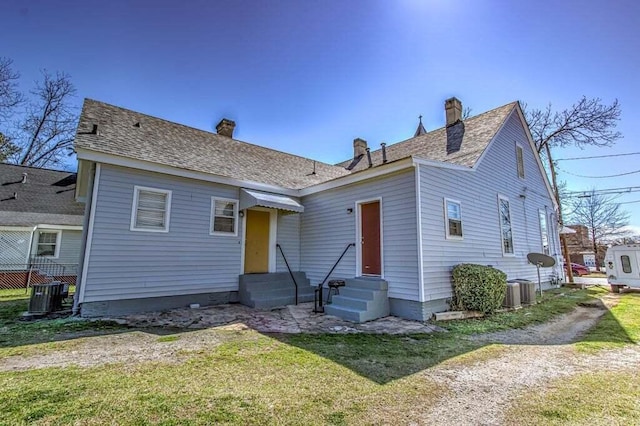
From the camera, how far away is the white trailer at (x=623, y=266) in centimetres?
1240

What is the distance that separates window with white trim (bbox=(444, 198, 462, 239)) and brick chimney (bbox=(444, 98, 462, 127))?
554 centimetres

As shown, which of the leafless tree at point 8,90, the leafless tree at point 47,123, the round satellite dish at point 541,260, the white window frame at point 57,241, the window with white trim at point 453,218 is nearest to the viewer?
the window with white trim at point 453,218

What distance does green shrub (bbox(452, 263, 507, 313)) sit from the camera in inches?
293

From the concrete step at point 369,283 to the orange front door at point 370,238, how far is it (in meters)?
0.35

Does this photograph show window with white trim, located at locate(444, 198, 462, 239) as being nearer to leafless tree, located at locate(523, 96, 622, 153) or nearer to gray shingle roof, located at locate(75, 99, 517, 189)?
gray shingle roof, located at locate(75, 99, 517, 189)

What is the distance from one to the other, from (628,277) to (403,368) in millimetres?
14917

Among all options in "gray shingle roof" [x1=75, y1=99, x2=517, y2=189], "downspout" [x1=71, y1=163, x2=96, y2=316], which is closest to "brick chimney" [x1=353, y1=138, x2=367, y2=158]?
"gray shingle roof" [x1=75, y1=99, x2=517, y2=189]

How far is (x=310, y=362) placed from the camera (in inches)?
162

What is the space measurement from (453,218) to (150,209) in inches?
324

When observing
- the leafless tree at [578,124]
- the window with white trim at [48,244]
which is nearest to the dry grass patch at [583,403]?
the leafless tree at [578,124]

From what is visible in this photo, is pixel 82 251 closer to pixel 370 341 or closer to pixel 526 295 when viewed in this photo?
pixel 370 341

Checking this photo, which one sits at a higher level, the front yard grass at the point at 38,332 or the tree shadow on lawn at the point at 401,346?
the front yard grass at the point at 38,332

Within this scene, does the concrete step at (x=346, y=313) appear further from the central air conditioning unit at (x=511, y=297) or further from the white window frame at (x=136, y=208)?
the white window frame at (x=136, y=208)

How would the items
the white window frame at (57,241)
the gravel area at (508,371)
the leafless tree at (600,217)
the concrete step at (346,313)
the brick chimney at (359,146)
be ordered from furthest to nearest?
1. the leafless tree at (600,217)
2. the brick chimney at (359,146)
3. the white window frame at (57,241)
4. the concrete step at (346,313)
5. the gravel area at (508,371)
